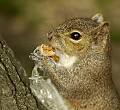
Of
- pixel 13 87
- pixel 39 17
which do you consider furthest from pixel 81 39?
pixel 39 17

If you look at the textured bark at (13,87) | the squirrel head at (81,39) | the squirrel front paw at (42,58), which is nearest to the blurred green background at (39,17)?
the squirrel front paw at (42,58)

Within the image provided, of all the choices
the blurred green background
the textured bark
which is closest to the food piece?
the textured bark

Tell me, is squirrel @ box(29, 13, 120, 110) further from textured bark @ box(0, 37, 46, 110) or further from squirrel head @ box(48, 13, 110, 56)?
textured bark @ box(0, 37, 46, 110)

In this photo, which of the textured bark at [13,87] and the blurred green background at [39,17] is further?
the blurred green background at [39,17]

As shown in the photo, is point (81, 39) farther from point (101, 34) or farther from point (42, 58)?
point (42, 58)

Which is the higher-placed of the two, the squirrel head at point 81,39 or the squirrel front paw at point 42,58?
the squirrel head at point 81,39

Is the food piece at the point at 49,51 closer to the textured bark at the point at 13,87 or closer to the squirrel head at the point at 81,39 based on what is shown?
the squirrel head at the point at 81,39

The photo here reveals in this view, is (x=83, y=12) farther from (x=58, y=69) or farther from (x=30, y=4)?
(x=58, y=69)
